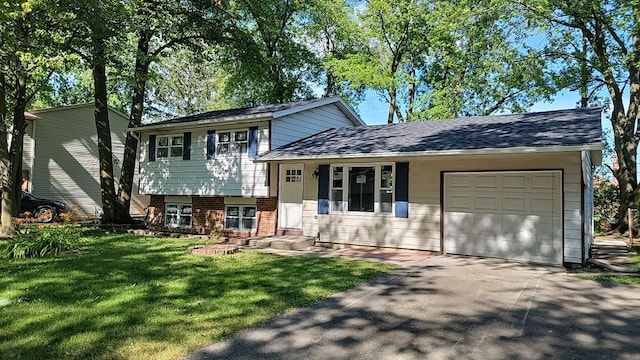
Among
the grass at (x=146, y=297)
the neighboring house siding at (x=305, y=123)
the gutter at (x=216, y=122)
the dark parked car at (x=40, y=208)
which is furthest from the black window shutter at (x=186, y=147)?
the dark parked car at (x=40, y=208)

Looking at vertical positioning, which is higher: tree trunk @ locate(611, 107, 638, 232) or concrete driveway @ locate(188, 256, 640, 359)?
tree trunk @ locate(611, 107, 638, 232)

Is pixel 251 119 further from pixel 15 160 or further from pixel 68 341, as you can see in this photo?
pixel 68 341

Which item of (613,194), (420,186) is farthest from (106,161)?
(613,194)

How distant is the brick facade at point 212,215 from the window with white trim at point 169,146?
168cm

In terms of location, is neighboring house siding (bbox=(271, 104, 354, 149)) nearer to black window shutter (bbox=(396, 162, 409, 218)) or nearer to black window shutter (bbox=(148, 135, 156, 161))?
black window shutter (bbox=(396, 162, 409, 218))

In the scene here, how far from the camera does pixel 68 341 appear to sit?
4.07 metres

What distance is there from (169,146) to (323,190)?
7002 mm

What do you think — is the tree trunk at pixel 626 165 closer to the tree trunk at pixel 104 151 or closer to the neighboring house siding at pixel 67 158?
the tree trunk at pixel 104 151

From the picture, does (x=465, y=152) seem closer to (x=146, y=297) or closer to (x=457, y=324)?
(x=457, y=324)

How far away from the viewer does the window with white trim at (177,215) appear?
15414 millimetres

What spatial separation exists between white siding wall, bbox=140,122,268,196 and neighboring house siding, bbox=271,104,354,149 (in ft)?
1.28

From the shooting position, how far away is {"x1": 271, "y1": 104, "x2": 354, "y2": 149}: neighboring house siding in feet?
43.5

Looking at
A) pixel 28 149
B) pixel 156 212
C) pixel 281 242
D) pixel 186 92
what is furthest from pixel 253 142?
pixel 186 92

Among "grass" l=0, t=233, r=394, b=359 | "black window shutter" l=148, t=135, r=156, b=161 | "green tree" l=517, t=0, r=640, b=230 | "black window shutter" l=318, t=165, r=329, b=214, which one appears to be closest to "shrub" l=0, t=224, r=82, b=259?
"grass" l=0, t=233, r=394, b=359
